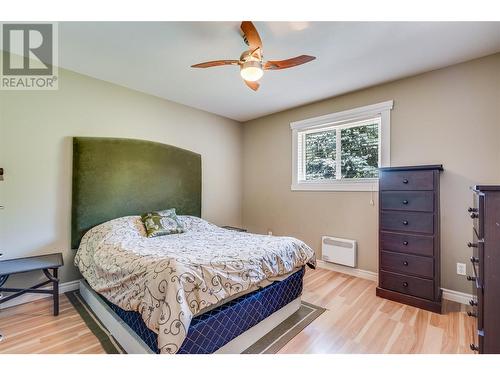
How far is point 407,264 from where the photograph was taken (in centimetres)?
240

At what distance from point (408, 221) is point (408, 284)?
0.63 metres

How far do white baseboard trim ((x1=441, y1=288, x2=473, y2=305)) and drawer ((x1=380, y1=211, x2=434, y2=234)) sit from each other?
31.0 inches

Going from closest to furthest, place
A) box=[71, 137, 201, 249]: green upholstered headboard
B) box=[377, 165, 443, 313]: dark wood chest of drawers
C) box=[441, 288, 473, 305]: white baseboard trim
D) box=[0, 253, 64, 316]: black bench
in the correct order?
1. box=[0, 253, 64, 316]: black bench
2. box=[377, 165, 443, 313]: dark wood chest of drawers
3. box=[441, 288, 473, 305]: white baseboard trim
4. box=[71, 137, 201, 249]: green upholstered headboard

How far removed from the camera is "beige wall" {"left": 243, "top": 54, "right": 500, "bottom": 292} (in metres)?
2.32

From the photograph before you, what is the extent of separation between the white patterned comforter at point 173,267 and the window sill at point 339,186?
52.6 inches

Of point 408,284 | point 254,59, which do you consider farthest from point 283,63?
point 408,284

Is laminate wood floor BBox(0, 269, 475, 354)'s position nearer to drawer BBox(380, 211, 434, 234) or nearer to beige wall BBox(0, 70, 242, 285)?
beige wall BBox(0, 70, 242, 285)

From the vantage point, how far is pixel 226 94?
10.8 feet

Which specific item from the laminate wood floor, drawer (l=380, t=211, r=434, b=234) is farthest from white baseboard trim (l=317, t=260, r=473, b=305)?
drawer (l=380, t=211, r=434, b=234)

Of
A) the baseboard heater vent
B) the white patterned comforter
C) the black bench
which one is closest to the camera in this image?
the white patterned comforter

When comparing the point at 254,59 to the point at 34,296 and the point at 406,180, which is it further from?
the point at 34,296
